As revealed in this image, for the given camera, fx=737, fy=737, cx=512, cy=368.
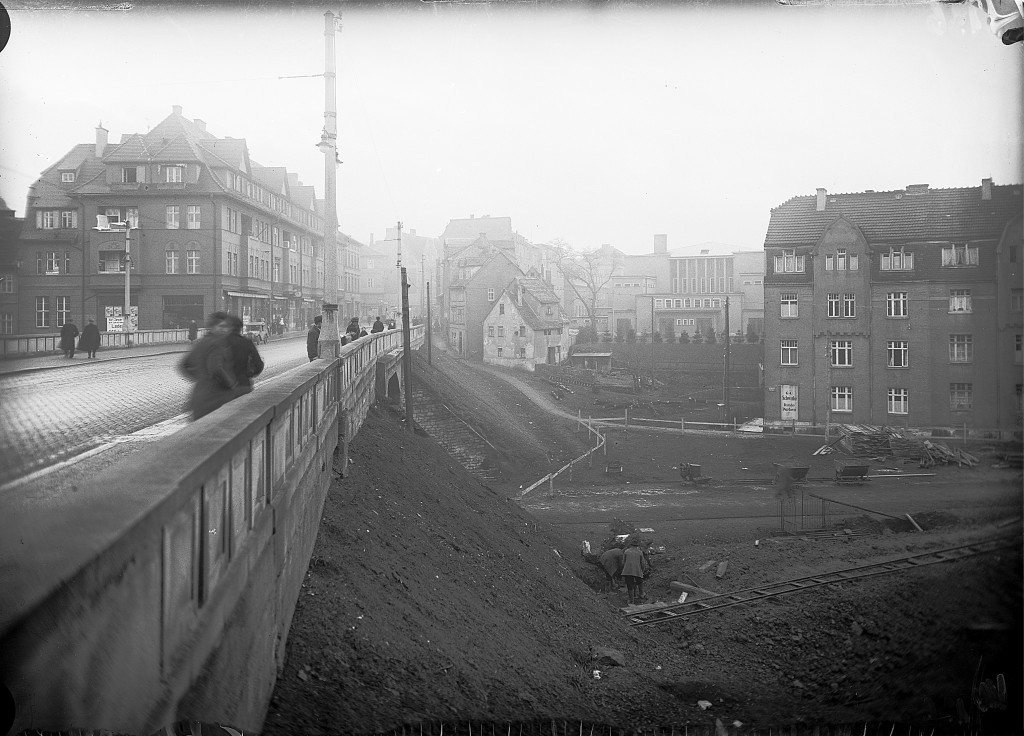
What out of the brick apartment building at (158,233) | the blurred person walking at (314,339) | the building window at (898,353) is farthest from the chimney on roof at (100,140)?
the building window at (898,353)

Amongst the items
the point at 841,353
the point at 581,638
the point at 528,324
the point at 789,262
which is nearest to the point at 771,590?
the point at 581,638

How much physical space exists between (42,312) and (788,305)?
16.6 ft

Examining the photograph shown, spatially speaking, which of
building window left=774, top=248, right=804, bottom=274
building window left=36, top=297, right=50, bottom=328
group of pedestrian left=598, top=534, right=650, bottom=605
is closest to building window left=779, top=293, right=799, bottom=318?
building window left=774, top=248, right=804, bottom=274

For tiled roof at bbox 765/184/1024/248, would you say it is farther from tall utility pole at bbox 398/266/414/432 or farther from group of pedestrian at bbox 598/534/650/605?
tall utility pole at bbox 398/266/414/432

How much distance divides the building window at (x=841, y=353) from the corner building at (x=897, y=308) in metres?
0.01

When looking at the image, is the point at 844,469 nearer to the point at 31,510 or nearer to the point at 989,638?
the point at 989,638

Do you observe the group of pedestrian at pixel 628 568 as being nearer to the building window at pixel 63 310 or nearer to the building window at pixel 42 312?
the building window at pixel 63 310

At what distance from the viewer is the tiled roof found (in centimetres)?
322

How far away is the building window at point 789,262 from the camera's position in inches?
230

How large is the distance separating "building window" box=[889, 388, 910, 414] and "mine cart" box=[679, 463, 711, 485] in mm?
5516

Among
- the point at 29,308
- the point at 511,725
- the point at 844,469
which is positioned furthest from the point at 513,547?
the point at 29,308

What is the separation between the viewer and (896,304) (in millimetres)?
5121

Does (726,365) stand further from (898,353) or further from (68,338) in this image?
(68,338)

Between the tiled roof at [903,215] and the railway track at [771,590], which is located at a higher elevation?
the tiled roof at [903,215]
